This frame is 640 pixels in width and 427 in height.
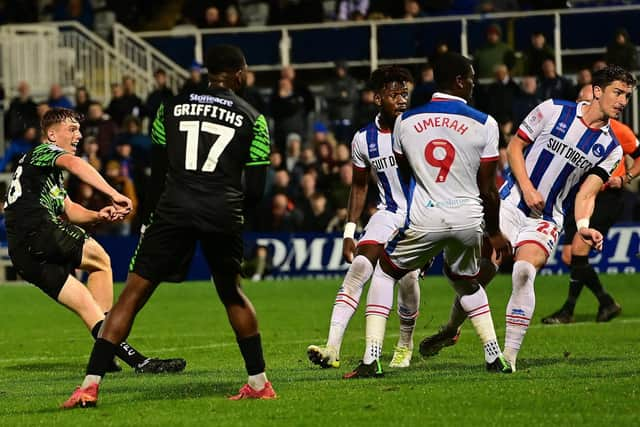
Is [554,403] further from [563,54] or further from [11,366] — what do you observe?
[563,54]

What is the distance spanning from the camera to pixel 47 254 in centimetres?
1144

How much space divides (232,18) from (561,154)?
1863 cm

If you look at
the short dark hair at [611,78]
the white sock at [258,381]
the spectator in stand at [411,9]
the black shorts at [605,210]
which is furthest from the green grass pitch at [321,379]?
the spectator in stand at [411,9]

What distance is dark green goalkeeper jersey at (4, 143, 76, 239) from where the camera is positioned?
11273 millimetres

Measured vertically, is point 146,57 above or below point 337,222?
above

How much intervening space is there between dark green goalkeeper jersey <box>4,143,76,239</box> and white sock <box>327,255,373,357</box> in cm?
246

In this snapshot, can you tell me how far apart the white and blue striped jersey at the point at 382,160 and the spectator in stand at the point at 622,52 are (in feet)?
47.2

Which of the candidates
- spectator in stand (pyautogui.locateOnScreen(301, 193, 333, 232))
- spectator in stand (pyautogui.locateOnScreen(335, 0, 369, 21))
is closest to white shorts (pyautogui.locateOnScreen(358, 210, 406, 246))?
spectator in stand (pyautogui.locateOnScreen(301, 193, 333, 232))

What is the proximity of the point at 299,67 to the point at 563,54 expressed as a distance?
17.7 feet

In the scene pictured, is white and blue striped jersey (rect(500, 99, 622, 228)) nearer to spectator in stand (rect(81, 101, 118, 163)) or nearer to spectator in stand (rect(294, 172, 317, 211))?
spectator in stand (rect(294, 172, 317, 211))

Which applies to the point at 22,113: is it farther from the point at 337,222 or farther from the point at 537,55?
the point at 537,55

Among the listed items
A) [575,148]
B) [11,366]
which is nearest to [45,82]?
[11,366]

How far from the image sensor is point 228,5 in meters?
30.5

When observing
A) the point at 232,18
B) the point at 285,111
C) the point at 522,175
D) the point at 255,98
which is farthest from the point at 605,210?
the point at 232,18
